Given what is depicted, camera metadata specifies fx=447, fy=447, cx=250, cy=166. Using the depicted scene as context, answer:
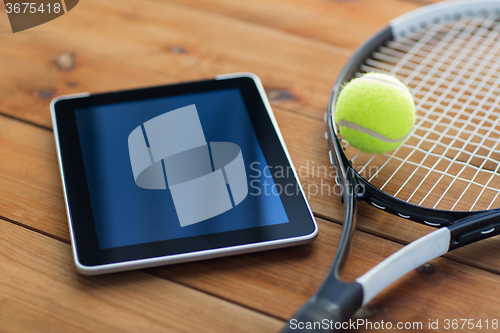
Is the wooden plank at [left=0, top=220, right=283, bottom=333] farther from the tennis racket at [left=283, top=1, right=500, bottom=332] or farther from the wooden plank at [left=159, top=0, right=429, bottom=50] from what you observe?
the wooden plank at [left=159, top=0, right=429, bottom=50]

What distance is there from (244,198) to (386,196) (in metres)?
0.16

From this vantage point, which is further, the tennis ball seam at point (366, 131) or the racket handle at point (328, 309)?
the tennis ball seam at point (366, 131)

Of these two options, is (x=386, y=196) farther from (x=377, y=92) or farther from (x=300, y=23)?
(x=300, y=23)

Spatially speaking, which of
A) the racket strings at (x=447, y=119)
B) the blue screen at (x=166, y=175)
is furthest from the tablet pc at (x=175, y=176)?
the racket strings at (x=447, y=119)

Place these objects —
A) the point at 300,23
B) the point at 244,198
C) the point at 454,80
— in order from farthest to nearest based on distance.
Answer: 1. the point at 300,23
2. the point at 454,80
3. the point at 244,198

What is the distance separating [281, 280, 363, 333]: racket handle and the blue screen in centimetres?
11

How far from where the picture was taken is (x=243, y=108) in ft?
1.98

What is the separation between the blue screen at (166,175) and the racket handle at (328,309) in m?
0.11

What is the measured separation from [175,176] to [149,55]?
0.98ft

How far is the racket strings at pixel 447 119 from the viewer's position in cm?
55

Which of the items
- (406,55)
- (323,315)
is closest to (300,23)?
(406,55)

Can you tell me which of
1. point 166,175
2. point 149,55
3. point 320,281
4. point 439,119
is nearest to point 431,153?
point 439,119

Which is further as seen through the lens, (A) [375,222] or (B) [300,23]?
(B) [300,23]

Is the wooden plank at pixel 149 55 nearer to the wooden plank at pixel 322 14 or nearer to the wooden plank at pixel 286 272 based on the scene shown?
the wooden plank at pixel 322 14
